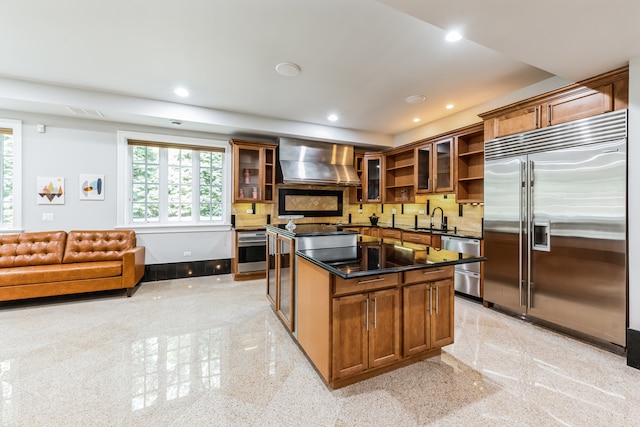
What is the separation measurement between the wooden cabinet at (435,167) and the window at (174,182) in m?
3.60

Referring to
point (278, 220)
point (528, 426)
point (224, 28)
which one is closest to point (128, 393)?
point (528, 426)

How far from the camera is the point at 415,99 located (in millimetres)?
3910

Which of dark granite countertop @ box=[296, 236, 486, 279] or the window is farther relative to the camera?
the window

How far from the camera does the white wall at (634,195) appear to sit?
89.6 inches

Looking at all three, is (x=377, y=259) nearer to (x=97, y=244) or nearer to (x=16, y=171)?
(x=97, y=244)

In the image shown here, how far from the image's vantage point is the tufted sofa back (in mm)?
3703

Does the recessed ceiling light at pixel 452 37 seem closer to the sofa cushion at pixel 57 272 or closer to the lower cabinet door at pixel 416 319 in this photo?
the lower cabinet door at pixel 416 319

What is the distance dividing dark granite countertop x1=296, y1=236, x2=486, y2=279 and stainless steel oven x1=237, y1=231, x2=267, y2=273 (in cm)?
254

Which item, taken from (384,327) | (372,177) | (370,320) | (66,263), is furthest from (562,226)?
(66,263)

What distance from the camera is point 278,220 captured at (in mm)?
5645

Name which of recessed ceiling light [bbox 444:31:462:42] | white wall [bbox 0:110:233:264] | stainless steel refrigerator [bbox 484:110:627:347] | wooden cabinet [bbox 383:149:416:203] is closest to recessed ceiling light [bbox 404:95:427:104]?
stainless steel refrigerator [bbox 484:110:627:347]

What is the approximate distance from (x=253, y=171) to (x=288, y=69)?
8.12 feet

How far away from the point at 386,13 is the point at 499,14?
81 cm

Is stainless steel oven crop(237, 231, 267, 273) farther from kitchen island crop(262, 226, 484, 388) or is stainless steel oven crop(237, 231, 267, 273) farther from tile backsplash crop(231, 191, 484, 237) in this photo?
kitchen island crop(262, 226, 484, 388)
